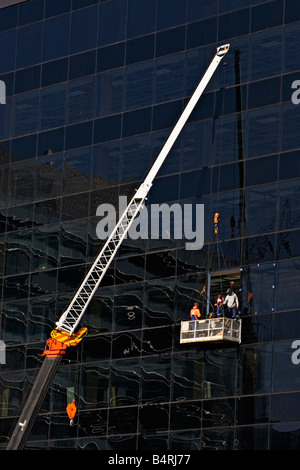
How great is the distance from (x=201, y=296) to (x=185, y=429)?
631 centimetres

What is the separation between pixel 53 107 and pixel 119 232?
10216mm

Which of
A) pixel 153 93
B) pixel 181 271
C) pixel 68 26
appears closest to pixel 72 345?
pixel 181 271

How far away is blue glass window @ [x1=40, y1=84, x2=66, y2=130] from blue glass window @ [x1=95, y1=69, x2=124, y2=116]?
273 cm

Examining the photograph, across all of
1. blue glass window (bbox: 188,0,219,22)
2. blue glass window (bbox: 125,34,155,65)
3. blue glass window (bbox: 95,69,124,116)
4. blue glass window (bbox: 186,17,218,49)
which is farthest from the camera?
blue glass window (bbox: 95,69,124,116)

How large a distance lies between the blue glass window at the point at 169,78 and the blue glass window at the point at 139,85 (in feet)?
1.70

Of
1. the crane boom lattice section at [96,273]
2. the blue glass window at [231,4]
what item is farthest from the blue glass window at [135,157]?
the blue glass window at [231,4]

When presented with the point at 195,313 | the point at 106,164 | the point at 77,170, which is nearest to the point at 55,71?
the point at 77,170

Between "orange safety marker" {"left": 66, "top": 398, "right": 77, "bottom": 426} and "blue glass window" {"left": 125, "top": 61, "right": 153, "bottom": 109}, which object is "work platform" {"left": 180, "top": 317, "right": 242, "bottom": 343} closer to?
"orange safety marker" {"left": 66, "top": 398, "right": 77, "bottom": 426}

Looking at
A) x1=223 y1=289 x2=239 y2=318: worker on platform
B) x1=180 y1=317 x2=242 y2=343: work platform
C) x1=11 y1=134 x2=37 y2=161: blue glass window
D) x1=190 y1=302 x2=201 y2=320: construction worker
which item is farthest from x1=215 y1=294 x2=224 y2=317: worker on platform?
x1=11 y1=134 x2=37 y2=161: blue glass window

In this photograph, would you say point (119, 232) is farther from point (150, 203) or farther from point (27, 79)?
point (27, 79)

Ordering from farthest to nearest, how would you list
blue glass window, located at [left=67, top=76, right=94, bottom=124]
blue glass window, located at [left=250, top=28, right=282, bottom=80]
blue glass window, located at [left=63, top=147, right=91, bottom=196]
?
blue glass window, located at [left=67, top=76, right=94, bottom=124]
blue glass window, located at [left=63, top=147, right=91, bottom=196]
blue glass window, located at [left=250, top=28, right=282, bottom=80]

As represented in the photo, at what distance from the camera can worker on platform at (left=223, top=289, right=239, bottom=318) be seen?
6688cm

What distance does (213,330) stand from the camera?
6625cm

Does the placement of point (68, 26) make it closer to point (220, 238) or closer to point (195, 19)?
point (195, 19)
